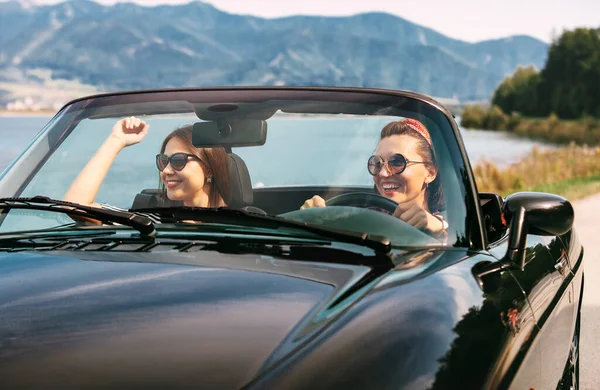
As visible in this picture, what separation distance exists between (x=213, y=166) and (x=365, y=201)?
58cm

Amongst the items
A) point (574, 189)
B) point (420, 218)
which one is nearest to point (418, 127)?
point (420, 218)

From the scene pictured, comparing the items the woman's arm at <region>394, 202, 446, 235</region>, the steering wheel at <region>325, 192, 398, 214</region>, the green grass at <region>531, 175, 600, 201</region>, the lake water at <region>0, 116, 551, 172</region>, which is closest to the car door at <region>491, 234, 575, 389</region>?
the woman's arm at <region>394, 202, 446, 235</region>

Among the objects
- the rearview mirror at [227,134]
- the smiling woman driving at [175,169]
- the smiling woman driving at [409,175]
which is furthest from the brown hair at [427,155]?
the smiling woman driving at [175,169]

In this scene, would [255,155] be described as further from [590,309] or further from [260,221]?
[590,309]

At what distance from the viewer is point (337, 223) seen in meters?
2.77

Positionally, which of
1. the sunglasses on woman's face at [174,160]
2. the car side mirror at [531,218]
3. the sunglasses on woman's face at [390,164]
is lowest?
the car side mirror at [531,218]

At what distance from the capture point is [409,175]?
3156 mm

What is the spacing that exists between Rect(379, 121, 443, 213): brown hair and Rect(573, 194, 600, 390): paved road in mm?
2514

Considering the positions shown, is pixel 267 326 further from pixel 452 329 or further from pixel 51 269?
pixel 51 269

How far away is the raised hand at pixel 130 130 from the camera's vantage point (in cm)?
336

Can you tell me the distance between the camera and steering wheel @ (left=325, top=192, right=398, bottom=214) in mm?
3012

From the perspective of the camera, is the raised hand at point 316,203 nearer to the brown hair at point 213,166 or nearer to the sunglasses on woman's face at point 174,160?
the brown hair at point 213,166

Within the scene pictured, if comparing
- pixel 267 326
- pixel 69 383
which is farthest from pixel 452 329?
pixel 69 383

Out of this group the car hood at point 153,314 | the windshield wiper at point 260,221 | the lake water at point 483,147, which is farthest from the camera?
the lake water at point 483,147
